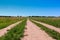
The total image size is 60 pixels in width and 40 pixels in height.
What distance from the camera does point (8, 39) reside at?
12.6 metres

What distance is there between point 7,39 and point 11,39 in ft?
1.03

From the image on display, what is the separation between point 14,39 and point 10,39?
1.09 feet

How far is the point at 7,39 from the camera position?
12.5 m

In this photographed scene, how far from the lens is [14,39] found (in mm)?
12672

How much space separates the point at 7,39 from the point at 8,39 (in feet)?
0.27

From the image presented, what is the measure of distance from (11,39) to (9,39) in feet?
0.55

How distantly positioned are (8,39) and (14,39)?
469 mm

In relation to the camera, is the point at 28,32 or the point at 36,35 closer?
the point at 36,35

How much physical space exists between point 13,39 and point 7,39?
18.2 inches

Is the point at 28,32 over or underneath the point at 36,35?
underneath

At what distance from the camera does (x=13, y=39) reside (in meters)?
12.5

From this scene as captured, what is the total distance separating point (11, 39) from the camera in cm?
1249

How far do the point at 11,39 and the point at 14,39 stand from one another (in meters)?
0.28
